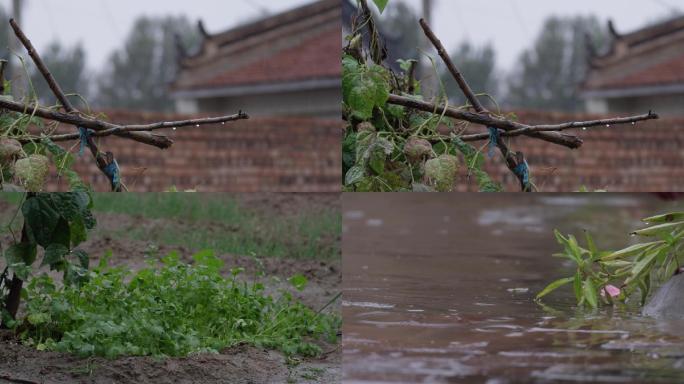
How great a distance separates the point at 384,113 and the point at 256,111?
0.50m

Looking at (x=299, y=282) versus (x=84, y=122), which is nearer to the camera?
(x=84, y=122)

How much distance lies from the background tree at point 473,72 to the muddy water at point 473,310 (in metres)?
0.40

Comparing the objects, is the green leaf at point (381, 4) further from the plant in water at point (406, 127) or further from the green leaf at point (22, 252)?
the green leaf at point (22, 252)

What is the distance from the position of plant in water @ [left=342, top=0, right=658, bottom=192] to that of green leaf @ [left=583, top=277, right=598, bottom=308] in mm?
292

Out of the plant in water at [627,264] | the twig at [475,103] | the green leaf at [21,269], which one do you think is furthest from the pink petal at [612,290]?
the green leaf at [21,269]

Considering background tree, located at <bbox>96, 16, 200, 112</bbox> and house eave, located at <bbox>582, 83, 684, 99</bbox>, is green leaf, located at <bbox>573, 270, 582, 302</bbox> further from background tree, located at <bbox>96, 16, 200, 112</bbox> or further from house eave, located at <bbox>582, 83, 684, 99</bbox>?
background tree, located at <bbox>96, 16, 200, 112</bbox>

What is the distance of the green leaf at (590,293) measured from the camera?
6.60 feet

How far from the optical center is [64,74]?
197cm

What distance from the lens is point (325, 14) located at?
2236 millimetres

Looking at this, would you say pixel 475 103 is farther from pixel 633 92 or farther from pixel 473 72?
pixel 633 92

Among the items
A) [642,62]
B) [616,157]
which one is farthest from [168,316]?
[616,157]

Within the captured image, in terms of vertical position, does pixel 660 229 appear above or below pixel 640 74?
below

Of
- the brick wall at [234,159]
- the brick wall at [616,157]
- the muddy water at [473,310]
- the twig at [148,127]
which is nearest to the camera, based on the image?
the muddy water at [473,310]

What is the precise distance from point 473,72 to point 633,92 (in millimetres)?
794
